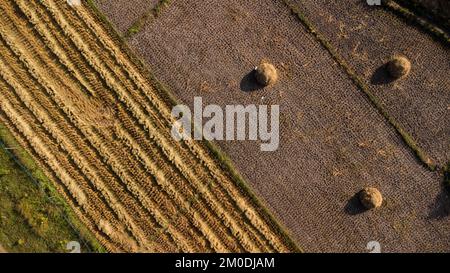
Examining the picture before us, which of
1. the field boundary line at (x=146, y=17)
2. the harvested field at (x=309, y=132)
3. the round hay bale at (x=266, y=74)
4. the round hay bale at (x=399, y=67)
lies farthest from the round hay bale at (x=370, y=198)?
the field boundary line at (x=146, y=17)

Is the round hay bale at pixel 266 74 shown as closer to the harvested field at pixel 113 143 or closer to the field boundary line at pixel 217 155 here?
the field boundary line at pixel 217 155

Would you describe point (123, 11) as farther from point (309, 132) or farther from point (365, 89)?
point (365, 89)

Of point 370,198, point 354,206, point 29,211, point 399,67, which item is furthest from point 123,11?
point 370,198

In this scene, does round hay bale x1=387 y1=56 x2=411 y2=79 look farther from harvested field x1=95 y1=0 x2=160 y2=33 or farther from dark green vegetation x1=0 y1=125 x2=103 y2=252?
dark green vegetation x1=0 y1=125 x2=103 y2=252

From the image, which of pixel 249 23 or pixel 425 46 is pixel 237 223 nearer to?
pixel 249 23
